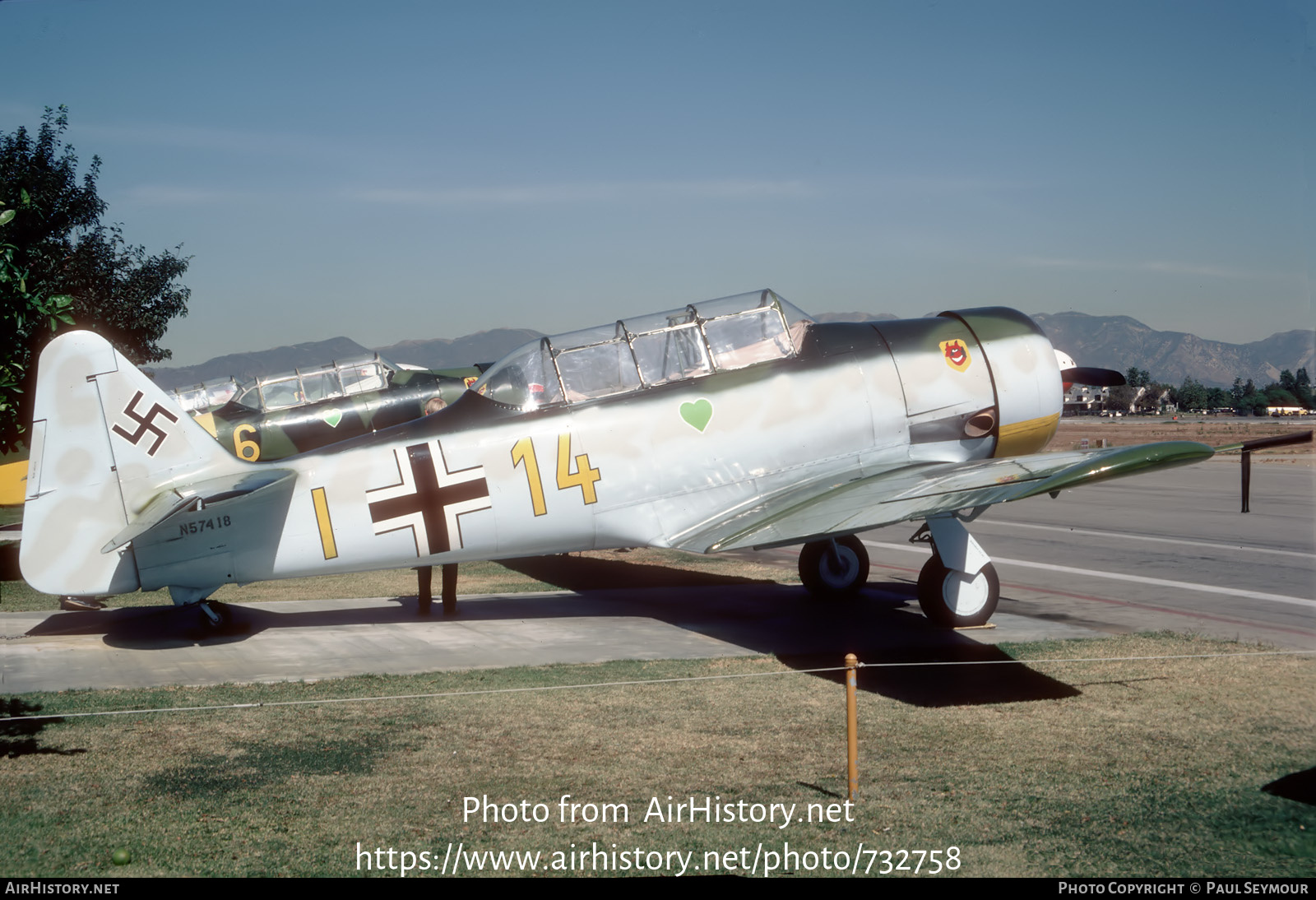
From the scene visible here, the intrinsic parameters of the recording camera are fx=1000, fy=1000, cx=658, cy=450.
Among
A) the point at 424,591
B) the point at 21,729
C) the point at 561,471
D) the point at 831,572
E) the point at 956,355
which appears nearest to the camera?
the point at 21,729

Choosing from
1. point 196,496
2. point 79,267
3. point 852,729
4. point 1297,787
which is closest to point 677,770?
point 852,729

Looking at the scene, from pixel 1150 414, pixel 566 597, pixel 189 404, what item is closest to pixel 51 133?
pixel 189 404

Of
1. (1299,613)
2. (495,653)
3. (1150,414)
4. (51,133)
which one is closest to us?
(495,653)

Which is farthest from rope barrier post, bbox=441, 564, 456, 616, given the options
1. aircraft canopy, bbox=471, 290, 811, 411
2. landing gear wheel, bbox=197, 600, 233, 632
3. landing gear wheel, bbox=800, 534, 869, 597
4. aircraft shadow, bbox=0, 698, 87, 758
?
aircraft shadow, bbox=0, 698, 87, 758

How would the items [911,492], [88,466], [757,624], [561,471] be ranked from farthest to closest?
[757,624] → [561,471] → [88,466] → [911,492]

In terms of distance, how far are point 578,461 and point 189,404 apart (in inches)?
441

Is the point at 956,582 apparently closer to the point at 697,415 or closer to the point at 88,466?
the point at 697,415

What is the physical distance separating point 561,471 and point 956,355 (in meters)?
4.51

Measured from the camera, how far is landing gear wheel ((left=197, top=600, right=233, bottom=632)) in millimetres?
10289

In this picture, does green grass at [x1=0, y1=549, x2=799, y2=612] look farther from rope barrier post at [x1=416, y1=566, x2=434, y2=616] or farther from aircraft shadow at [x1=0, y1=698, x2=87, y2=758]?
aircraft shadow at [x1=0, y1=698, x2=87, y2=758]

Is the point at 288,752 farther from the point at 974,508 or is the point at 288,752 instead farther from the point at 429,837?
the point at 974,508

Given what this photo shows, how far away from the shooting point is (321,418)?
56.8ft

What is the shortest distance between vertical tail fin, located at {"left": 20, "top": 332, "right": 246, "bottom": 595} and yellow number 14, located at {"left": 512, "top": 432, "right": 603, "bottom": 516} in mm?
3354

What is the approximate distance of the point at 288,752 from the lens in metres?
6.48
